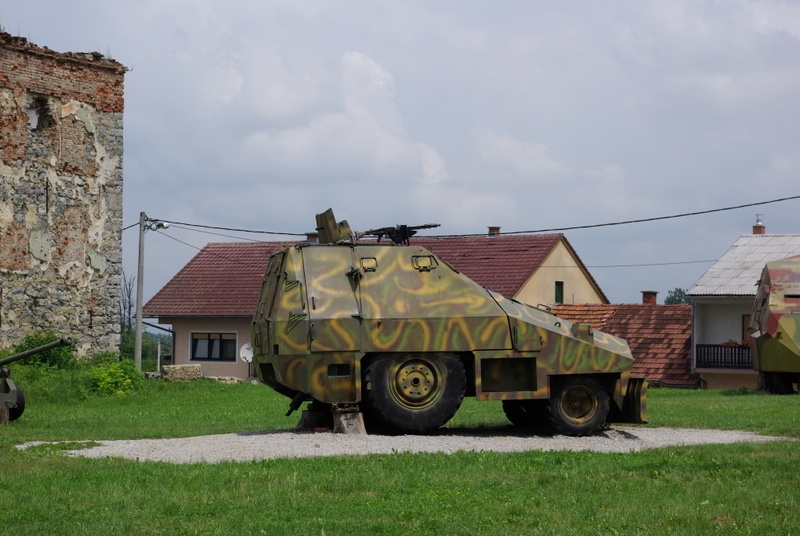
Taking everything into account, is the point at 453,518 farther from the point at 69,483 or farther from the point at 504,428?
the point at 504,428

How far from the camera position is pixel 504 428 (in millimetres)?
19109

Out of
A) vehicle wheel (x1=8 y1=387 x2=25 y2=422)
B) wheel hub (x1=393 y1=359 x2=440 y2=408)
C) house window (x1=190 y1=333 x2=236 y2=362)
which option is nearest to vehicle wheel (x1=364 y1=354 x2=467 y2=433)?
wheel hub (x1=393 y1=359 x2=440 y2=408)

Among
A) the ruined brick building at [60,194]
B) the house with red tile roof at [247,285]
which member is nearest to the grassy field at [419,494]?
the ruined brick building at [60,194]

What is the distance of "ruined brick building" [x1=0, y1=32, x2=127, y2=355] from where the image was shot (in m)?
32.5

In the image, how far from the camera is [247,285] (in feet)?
178

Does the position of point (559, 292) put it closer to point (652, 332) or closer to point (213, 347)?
point (652, 332)

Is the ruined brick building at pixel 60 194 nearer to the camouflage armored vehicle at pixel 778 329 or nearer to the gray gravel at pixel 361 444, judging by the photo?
the gray gravel at pixel 361 444

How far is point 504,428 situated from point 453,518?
8.81 meters

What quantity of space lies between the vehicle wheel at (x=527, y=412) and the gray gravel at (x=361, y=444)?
0.39 m

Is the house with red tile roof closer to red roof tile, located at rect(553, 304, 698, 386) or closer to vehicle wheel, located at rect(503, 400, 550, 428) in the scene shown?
red roof tile, located at rect(553, 304, 698, 386)

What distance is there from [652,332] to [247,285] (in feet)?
54.6

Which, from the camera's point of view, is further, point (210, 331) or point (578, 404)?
point (210, 331)

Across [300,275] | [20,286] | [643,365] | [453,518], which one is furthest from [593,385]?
[643,365]

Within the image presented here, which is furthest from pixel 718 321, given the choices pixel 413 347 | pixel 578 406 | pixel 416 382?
pixel 413 347
